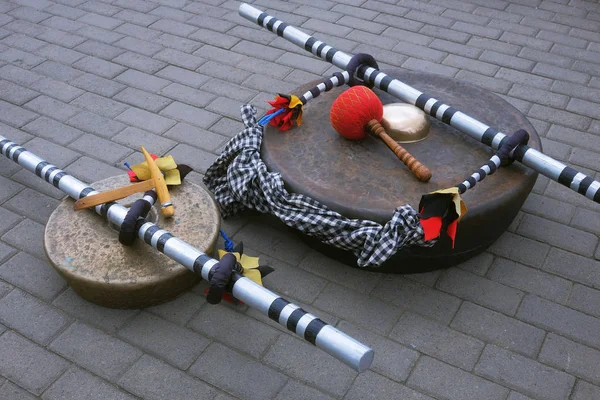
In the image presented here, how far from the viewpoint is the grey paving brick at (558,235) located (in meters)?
3.74

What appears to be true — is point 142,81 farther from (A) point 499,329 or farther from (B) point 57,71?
(A) point 499,329

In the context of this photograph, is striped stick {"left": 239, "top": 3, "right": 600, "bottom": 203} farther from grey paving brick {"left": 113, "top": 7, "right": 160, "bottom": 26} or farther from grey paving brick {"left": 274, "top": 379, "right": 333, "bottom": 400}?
grey paving brick {"left": 113, "top": 7, "right": 160, "bottom": 26}

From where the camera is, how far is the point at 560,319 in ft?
10.9

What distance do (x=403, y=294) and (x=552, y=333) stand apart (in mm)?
749

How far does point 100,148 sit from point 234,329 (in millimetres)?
1850

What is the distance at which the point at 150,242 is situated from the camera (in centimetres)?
309

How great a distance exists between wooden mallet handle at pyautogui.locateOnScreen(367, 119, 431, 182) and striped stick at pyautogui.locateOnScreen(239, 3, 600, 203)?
0.39m

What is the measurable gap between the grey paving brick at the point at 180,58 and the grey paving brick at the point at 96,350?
273cm

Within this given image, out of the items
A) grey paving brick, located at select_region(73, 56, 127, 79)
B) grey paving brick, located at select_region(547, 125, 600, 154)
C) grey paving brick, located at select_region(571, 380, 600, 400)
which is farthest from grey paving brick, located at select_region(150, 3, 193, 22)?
grey paving brick, located at select_region(571, 380, 600, 400)

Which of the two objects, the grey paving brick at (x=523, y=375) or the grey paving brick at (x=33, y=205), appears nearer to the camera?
the grey paving brick at (x=523, y=375)

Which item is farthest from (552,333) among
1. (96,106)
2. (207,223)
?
(96,106)


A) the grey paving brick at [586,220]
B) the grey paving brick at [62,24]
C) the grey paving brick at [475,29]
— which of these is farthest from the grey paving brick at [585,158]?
the grey paving brick at [62,24]

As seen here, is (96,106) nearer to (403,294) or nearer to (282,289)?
(282,289)

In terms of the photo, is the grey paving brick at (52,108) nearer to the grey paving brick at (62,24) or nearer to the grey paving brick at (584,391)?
the grey paving brick at (62,24)
